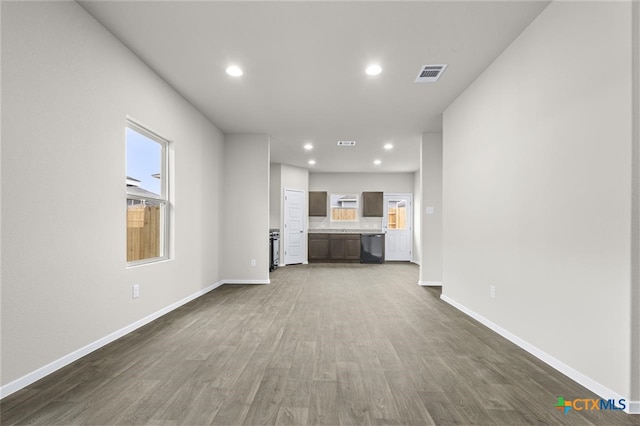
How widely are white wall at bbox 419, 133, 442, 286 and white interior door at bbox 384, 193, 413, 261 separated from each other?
12.8 feet

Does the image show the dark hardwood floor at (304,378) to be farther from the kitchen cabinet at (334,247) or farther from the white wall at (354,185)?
the white wall at (354,185)

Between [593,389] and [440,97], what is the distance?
3244 millimetres

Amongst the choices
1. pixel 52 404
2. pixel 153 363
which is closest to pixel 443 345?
pixel 153 363

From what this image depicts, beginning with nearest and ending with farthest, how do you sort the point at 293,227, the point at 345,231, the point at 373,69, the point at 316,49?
the point at 316,49 < the point at 373,69 < the point at 293,227 < the point at 345,231

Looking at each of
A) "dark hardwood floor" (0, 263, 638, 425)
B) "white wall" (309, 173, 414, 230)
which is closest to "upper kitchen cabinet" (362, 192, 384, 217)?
"white wall" (309, 173, 414, 230)

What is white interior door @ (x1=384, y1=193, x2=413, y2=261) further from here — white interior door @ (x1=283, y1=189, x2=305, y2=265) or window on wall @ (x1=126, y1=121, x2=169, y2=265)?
window on wall @ (x1=126, y1=121, x2=169, y2=265)

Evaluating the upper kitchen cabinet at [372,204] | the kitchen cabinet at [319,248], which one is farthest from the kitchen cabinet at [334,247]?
the upper kitchen cabinet at [372,204]

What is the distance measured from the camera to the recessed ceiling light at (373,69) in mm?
3170

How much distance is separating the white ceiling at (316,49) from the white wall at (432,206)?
0.85m

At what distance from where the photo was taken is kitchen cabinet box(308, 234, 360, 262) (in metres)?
9.00

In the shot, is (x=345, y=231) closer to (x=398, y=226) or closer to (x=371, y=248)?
(x=371, y=248)

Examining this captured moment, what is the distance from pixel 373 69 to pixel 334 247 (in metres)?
6.28

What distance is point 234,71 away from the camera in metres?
3.29

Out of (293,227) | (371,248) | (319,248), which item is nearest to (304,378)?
(293,227)
